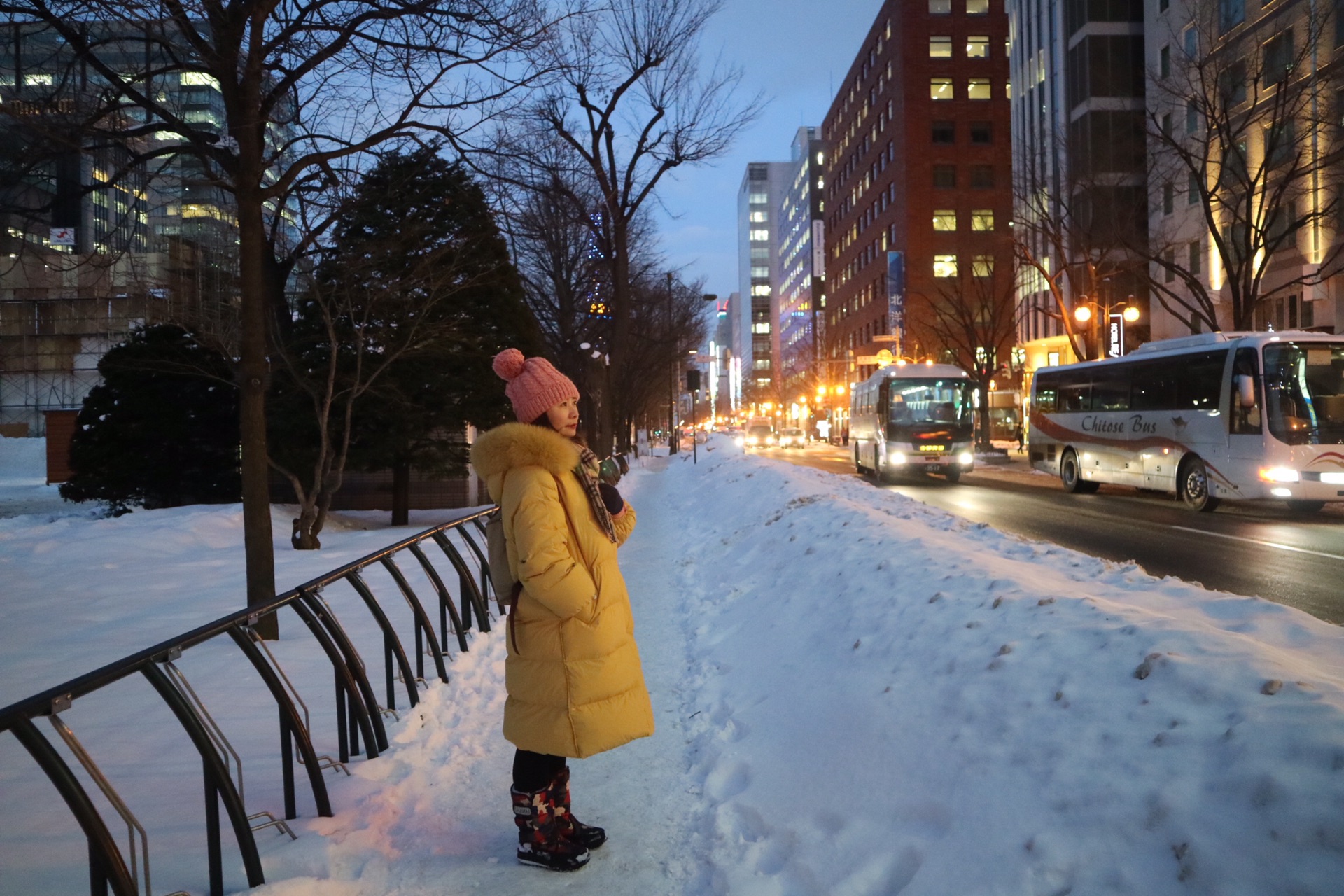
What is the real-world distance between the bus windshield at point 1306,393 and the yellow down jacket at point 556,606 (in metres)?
15.6

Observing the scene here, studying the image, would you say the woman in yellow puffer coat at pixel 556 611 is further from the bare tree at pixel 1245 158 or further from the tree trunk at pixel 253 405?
the bare tree at pixel 1245 158

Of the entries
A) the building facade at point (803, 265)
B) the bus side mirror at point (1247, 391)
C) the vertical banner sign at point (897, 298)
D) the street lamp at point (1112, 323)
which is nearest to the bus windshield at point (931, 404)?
the street lamp at point (1112, 323)

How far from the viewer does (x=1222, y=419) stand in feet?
54.1

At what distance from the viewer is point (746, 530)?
1276 cm

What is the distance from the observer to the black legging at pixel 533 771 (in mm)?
3865

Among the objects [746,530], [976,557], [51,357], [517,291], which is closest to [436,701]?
[976,557]

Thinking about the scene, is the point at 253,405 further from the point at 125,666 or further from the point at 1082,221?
the point at 1082,221

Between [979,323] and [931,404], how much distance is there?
49640 mm

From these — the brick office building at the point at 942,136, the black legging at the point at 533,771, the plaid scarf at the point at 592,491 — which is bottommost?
the black legging at the point at 533,771

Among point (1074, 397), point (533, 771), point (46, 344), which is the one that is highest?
point (46, 344)

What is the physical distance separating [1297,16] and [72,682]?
3773 centimetres

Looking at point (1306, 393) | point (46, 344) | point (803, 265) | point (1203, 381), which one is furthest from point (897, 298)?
point (803, 265)

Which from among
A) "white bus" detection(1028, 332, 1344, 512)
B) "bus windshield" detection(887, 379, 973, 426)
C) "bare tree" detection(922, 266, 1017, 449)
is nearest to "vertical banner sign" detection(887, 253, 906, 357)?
"bare tree" detection(922, 266, 1017, 449)

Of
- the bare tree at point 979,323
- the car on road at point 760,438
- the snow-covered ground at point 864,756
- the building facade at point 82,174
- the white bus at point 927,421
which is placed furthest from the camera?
the car on road at point 760,438
